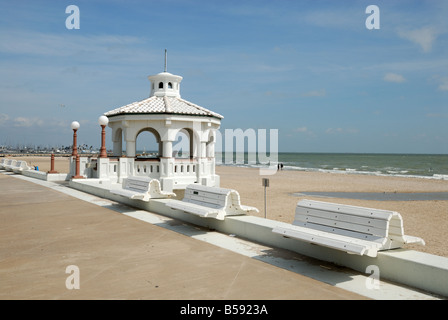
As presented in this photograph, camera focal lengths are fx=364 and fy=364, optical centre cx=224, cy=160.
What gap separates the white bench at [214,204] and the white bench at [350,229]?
5.42 feet

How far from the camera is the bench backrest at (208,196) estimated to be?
7.27 metres

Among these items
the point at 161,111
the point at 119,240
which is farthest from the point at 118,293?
the point at 161,111

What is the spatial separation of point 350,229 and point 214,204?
308 cm

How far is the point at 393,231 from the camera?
4.89 meters

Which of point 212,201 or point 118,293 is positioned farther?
point 212,201

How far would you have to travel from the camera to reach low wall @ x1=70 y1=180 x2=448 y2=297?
14.3 feet

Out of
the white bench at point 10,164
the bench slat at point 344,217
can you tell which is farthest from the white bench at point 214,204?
the white bench at point 10,164

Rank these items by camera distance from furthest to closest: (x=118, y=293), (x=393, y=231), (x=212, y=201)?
(x=212, y=201)
(x=393, y=231)
(x=118, y=293)

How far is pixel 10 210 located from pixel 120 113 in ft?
22.6

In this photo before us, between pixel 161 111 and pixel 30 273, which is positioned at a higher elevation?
pixel 161 111

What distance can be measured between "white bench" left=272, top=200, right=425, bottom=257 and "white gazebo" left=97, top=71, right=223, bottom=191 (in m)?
10.7
